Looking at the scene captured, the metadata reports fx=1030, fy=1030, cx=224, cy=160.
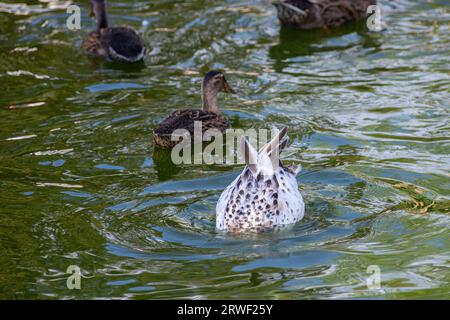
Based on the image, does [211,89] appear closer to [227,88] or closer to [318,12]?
[227,88]

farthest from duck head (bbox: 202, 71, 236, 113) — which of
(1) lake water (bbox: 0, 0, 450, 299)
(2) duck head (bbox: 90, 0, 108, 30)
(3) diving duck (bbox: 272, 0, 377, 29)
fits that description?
(2) duck head (bbox: 90, 0, 108, 30)

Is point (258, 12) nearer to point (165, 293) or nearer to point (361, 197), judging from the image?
point (361, 197)

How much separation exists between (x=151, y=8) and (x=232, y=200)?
24.6 feet

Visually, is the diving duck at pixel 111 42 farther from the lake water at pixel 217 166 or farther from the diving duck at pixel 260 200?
the diving duck at pixel 260 200

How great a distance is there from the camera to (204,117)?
424 inches

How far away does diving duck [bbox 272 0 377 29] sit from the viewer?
46.3 ft

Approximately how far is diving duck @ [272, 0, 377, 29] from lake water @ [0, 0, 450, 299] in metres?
0.19

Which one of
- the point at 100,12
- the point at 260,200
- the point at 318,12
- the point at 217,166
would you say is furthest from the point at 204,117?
the point at 318,12

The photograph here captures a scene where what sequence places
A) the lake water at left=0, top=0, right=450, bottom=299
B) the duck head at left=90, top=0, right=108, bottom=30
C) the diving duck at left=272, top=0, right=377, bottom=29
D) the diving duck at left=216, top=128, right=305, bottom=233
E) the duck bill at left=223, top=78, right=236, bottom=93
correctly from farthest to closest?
the diving duck at left=272, top=0, right=377, bottom=29 → the duck head at left=90, top=0, right=108, bottom=30 → the duck bill at left=223, top=78, right=236, bottom=93 → the diving duck at left=216, top=128, right=305, bottom=233 → the lake water at left=0, top=0, right=450, bottom=299

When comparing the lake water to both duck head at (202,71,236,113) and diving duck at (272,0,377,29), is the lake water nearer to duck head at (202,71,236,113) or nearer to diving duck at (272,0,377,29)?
diving duck at (272,0,377,29)

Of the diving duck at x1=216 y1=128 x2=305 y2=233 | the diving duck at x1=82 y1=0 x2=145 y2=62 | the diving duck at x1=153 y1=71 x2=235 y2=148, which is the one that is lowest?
the diving duck at x1=216 y1=128 x2=305 y2=233

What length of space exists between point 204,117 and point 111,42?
2.98 metres

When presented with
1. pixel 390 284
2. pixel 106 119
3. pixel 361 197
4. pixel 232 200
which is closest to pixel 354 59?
pixel 106 119

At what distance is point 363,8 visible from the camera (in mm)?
14422
